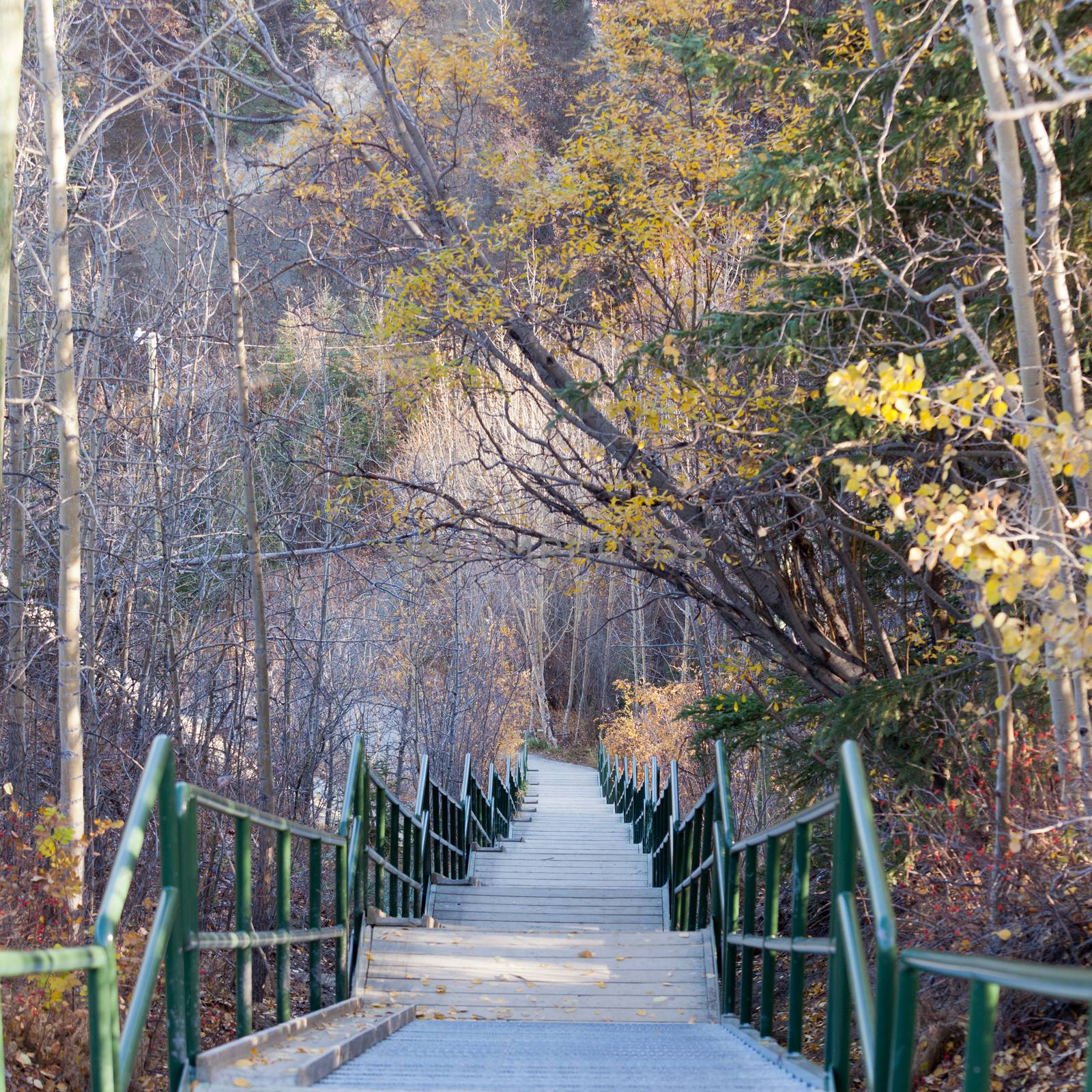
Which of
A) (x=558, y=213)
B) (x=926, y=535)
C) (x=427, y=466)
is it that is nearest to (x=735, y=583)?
(x=558, y=213)

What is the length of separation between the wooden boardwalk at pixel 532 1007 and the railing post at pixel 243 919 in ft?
0.58

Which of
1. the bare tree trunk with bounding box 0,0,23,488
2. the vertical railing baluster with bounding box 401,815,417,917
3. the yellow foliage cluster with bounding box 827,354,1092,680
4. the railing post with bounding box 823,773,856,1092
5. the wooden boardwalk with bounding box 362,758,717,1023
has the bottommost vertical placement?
the wooden boardwalk with bounding box 362,758,717,1023

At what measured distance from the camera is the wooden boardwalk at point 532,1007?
11.2 ft

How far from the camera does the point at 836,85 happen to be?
7520 millimetres

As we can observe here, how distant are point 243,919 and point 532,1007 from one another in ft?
7.66

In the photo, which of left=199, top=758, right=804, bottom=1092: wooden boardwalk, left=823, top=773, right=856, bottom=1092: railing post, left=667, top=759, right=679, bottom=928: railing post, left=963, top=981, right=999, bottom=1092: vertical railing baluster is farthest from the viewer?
left=667, top=759, right=679, bottom=928: railing post

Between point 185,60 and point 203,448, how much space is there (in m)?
6.26

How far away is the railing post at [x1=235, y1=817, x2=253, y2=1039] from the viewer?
3678 mm

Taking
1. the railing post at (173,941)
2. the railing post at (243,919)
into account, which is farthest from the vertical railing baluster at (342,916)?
the railing post at (173,941)

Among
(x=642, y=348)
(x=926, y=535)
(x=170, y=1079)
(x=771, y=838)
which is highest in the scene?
(x=642, y=348)

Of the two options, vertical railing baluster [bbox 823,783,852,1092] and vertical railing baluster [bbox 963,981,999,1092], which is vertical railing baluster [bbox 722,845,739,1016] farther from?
vertical railing baluster [bbox 963,981,999,1092]

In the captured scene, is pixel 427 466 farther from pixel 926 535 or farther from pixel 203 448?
pixel 926 535

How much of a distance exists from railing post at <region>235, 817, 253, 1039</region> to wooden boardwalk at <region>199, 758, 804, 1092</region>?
0.18 meters

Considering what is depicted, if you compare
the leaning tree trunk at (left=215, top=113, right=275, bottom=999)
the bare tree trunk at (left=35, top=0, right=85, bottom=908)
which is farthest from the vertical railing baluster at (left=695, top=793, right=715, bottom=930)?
the bare tree trunk at (left=35, top=0, right=85, bottom=908)
